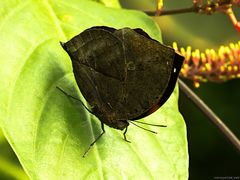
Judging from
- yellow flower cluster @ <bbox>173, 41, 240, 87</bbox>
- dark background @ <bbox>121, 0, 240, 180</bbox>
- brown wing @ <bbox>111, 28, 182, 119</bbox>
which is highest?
brown wing @ <bbox>111, 28, 182, 119</bbox>

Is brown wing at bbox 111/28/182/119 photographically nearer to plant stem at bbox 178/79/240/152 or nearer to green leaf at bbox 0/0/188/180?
green leaf at bbox 0/0/188/180

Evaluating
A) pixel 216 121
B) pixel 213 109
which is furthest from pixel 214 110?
pixel 216 121

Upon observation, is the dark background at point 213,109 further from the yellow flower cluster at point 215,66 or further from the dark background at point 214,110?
the yellow flower cluster at point 215,66

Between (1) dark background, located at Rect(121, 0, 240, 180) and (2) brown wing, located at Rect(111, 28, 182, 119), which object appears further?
(1) dark background, located at Rect(121, 0, 240, 180)

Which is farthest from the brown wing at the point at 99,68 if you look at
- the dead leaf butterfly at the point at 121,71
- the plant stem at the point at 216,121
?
the plant stem at the point at 216,121

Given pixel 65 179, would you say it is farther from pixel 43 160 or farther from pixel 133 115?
pixel 133 115

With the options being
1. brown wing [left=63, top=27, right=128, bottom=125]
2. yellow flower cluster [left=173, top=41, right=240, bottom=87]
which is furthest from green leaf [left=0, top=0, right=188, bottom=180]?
yellow flower cluster [left=173, top=41, right=240, bottom=87]

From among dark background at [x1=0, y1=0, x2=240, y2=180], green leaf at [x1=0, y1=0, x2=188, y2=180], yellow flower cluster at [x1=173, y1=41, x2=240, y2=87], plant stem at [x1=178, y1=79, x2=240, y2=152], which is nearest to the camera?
green leaf at [x1=0, y1=0, x2=188, y2=180]
